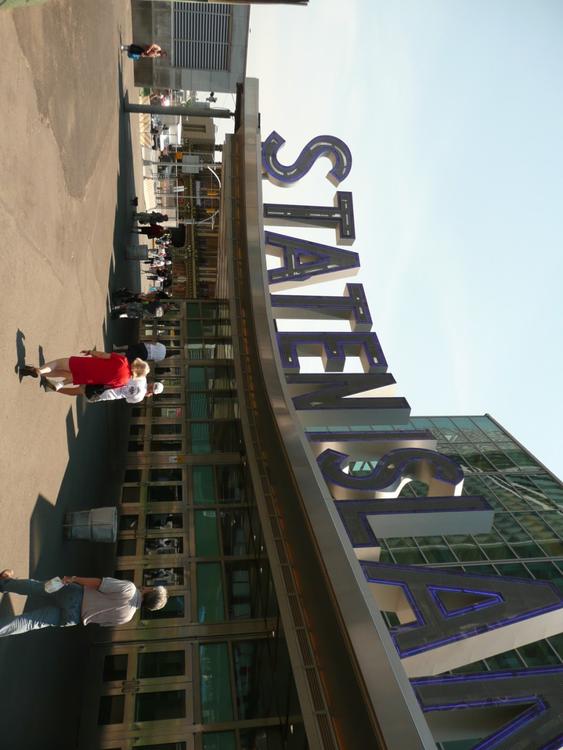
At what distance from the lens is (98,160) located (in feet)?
40.4

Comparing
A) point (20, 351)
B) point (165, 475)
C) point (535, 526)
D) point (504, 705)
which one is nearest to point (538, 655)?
point (535, 526)

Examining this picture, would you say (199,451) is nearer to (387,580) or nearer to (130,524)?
(130,524)

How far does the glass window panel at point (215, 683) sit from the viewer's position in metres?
8.80

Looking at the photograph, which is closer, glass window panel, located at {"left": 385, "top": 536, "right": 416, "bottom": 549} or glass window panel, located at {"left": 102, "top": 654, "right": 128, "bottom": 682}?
glass window panel, located at {"left": 102, "top": 654, "right": 128, "bottom": 682}

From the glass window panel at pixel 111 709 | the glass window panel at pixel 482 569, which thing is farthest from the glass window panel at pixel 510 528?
the glass window panel at pixel 111 709

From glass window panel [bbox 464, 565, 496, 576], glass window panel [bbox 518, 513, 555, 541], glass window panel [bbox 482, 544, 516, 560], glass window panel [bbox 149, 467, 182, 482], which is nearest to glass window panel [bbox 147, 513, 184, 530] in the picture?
glass window panel [bbox 149, 467, 182, 482]

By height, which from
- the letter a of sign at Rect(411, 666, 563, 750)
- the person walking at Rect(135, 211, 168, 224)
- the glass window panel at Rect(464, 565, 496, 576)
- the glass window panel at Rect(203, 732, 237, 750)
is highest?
the person walking at Rect(135, 211, 168, 224)

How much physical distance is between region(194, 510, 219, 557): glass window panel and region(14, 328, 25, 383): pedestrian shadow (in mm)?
6424

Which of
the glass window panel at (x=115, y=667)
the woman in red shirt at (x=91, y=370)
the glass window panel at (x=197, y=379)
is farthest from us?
the glass window panel at (x=197, y=379)

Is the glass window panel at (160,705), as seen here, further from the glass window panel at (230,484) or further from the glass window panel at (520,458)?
the glass window panel at (520,458)

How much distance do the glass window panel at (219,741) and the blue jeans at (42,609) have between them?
3502 mm

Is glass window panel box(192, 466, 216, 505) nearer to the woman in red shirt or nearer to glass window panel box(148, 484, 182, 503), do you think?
glass window panel box(148, 484, 182, 503)

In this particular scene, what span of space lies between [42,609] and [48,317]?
4273 mm

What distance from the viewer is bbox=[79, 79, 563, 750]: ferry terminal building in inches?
285
